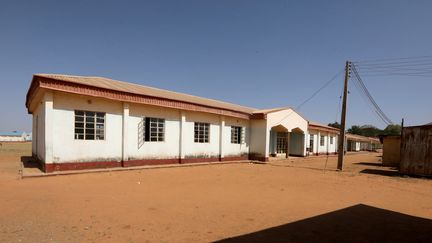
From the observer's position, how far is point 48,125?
11.2 meters

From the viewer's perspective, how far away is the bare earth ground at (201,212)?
15.9 ft

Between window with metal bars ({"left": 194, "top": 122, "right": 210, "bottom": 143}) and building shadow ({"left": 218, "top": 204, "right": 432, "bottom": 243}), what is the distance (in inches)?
471

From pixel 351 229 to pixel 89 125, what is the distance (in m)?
11.3

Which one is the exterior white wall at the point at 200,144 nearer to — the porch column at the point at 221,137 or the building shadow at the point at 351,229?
the porch column at the point at 221,137

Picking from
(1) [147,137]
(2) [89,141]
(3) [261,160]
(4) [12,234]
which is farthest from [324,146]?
(4) [12,234]

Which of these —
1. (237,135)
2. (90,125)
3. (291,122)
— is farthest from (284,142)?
(90,125)

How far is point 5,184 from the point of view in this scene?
8.73m

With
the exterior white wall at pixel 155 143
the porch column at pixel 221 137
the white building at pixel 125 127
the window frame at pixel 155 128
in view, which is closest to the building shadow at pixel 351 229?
the white building at pixel 125 127

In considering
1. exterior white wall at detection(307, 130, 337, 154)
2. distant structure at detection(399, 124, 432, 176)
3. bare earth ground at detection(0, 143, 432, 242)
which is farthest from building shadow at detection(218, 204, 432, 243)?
exterior white wall at detection(307, 130, 337, 154)

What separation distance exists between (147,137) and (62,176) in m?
4.95

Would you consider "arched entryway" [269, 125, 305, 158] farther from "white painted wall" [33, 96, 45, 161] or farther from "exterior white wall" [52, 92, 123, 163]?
"white painted wall" [33, 96, 45, 161]

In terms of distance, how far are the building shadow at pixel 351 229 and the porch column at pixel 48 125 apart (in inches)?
378

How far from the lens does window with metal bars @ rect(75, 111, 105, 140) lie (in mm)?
12182

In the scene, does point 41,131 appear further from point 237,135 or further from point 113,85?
point 237,135
